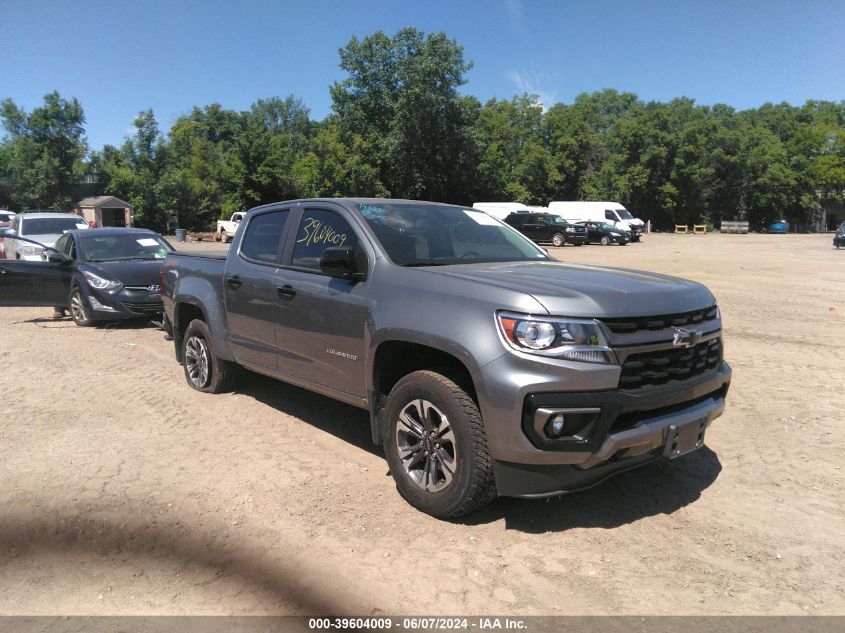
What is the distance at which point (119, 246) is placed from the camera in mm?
10836

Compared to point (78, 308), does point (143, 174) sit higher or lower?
higher

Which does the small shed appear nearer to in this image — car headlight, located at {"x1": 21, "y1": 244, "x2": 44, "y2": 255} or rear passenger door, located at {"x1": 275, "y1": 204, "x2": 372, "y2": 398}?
car headlight, located at {"x1": 21, "y1": 244, "x2": 44, "y2": 255}

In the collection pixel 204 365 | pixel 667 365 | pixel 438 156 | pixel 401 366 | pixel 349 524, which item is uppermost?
pixel 438 156

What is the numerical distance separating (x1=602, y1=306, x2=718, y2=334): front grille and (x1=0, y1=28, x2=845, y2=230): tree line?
4740cm

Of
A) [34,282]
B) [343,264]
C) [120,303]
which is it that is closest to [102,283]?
[120,303]

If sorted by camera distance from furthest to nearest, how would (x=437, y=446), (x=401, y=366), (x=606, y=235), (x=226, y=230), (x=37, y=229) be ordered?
1. (x=226, y=230)
2. (x=606, y=235)
3. (x=37, y=229)
4. (x=401, y=366)
5. (x=437, y=446)

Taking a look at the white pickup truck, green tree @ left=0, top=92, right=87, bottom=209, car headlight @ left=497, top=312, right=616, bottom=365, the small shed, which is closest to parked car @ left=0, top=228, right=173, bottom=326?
car headlight @ left=497, top=312, right=616, bottom=365

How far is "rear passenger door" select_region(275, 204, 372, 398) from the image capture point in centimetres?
418

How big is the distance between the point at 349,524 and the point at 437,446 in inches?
27.9

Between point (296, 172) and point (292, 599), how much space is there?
54334mm

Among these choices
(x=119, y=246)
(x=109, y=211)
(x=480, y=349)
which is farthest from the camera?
(x=109, y=211)

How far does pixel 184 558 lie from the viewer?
131 inches

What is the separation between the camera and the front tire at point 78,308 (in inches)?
395

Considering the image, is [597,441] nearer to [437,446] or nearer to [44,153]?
[437,446]
